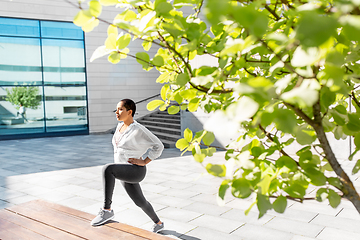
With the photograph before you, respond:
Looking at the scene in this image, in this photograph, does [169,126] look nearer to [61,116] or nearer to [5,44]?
[61,116]

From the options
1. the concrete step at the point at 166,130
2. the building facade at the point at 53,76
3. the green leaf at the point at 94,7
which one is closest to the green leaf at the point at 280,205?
the green leaf at the point at 94,7

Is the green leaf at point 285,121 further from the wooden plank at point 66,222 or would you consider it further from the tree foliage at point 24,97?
the tree foliage at point 24,97

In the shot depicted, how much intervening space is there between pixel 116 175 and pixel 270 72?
2.50m

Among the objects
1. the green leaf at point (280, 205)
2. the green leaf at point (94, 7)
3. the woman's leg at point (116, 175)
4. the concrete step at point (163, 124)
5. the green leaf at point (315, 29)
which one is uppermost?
the green leaf at point (94, 7)

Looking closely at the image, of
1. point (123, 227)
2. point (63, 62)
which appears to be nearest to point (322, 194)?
point (123, 227)

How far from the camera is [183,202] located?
207 inches

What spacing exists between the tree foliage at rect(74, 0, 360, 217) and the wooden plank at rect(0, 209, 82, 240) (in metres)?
1.80

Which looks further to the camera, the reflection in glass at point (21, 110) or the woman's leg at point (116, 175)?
the reflection in glass at point (21, 110)

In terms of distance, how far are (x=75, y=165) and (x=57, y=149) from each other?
3.76 metres

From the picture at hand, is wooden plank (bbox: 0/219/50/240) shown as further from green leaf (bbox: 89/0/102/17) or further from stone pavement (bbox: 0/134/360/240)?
green leaf (bbox: 89/0/102/17)

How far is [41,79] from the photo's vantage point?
16234mm

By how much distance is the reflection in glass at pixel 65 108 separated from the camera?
1644 centimetres

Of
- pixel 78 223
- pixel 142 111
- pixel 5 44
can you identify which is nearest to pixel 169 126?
pixel 142 111

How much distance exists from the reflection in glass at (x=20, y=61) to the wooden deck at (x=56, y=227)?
1416 centimetres
